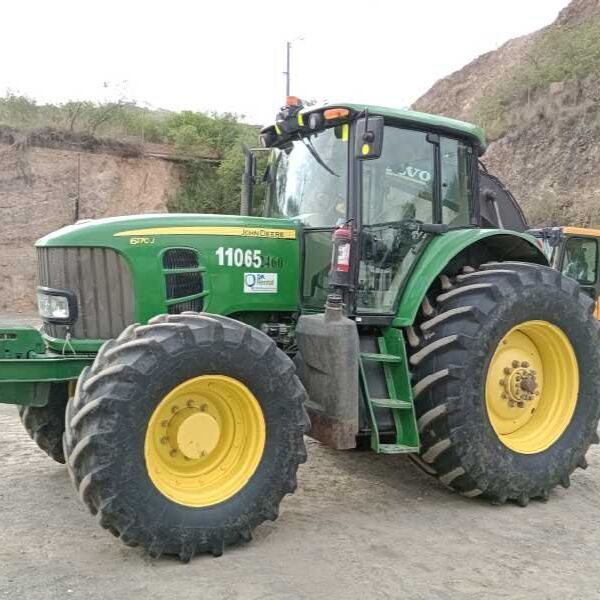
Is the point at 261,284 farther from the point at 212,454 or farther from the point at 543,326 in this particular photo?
the point at 543,326

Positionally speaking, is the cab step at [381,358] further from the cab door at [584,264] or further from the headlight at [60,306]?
the cab door at [584,264]

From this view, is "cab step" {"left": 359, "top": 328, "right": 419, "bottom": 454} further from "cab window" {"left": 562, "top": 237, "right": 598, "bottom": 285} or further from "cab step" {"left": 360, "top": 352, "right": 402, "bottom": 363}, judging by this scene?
"cab window" {"left": 562, "top": 237, "right": 598, "bottom": 285}

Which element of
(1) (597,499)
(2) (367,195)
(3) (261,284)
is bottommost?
(1) (597,499)

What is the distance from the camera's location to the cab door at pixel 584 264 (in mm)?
11305

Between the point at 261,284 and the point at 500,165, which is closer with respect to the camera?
the point at 261,284

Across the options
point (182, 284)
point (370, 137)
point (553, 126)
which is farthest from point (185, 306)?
point (553, 126)

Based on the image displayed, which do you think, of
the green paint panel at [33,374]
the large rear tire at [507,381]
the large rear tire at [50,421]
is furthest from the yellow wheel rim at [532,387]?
the large rear tire at [50,421]

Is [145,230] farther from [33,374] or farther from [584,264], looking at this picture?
[584,264]

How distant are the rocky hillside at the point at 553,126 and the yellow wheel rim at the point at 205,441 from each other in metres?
13.9

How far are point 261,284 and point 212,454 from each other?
46.3 inches

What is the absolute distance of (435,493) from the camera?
476cm

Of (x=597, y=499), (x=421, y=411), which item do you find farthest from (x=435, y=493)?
(x=597, y=499)

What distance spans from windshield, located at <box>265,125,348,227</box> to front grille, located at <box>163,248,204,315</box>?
2.87ft

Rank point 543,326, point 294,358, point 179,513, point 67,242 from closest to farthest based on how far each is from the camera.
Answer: point 179,513
point 67,242
point 294,358
point 543,326
